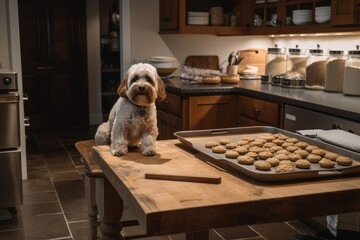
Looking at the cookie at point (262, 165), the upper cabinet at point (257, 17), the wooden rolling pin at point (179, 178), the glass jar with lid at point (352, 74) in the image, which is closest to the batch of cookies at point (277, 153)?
the cookie at point (262, 165)

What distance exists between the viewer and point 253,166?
1379 mm

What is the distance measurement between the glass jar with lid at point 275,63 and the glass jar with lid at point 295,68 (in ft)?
0.14

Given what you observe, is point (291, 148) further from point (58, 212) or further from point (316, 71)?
point (58, 212)

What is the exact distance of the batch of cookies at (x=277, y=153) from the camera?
53.8 inches

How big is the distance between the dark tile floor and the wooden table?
1.74 m

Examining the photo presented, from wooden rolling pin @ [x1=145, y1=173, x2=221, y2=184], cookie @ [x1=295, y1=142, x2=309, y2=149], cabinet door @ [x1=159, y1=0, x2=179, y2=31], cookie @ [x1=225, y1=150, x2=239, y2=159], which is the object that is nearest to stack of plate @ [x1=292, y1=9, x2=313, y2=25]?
cabinet door @ [x1=159, y1=0, x2=179, y2=31]

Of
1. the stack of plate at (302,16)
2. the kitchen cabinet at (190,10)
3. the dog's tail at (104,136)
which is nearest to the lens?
the dog's tail at (104,136)

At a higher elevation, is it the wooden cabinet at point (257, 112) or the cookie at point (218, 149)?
the cookie at point (218, 149)

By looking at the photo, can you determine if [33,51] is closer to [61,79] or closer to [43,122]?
[61,79]

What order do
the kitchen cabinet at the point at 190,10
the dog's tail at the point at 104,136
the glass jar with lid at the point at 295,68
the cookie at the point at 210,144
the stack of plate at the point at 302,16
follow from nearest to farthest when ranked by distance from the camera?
the cookie at the point at 210,144 → the dog's tail at the point at 104,136 → the stack of plate at the point at 302,16 → the glass jar with lid at the point at 295,68 → the kitchen cabinet at the point at 190,10

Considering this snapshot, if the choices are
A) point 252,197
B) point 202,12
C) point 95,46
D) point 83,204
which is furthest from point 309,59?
point 95,46

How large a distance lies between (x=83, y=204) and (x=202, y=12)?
208 centimetres

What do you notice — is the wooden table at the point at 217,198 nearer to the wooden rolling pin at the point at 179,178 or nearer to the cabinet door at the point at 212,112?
the wooden rolling pin at the point at 179,178

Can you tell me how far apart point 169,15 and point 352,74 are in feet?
6.22
